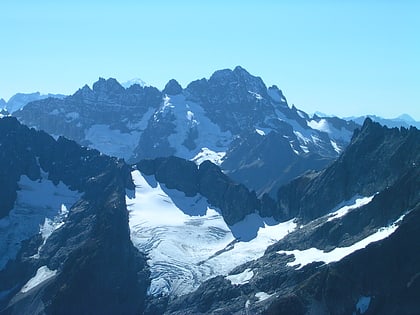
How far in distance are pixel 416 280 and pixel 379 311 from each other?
1205cm

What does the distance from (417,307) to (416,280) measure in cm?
766

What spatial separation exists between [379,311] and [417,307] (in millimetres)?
9690

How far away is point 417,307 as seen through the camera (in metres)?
193

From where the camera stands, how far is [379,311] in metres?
198

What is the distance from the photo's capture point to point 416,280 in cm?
19775
